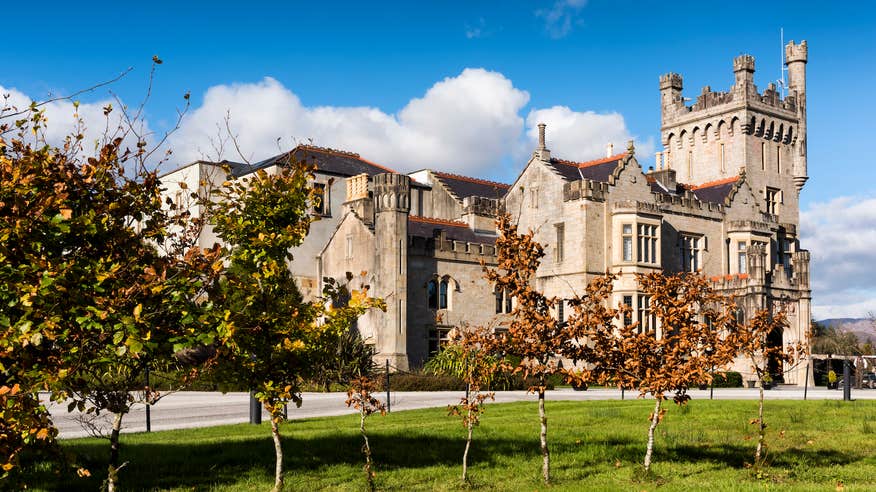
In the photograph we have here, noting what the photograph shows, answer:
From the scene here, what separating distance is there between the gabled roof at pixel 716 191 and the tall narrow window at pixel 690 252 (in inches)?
153

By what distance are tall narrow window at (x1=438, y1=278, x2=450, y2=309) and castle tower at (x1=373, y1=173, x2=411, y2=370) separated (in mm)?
2690

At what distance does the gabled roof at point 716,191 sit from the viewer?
5003cm

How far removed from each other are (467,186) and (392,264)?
48.4 feet

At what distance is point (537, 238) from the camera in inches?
1807

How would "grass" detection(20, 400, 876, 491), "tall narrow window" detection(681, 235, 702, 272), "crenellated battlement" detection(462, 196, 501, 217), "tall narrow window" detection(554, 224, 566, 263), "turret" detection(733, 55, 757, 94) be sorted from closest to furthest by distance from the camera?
"grass" detection(20, 400, 876, 491), "tall narrow window" detection(554, 224, 566, 263), "tall narrow window" detection(681, 235, 702, 272), "crenellated battlement" detection(462, 196, 501, 217), "turret" detection(733, 55, 757, 94)

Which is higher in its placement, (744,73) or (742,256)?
Result: (744,73)

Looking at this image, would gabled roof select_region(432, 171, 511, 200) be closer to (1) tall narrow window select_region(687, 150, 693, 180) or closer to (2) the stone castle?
(2) the stone castle

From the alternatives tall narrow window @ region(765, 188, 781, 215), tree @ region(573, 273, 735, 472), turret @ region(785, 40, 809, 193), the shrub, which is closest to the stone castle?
the shrub

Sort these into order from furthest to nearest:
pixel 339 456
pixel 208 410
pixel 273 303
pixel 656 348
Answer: pixel 208 410, pixel 339 456, pixel 656 348, pixel 273 303

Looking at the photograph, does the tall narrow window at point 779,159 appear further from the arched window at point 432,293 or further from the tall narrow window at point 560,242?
the arched window at point 432,293

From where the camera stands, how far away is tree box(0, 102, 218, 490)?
23.0 feet

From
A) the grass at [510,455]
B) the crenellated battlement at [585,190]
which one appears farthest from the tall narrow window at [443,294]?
the grass at [510,455]

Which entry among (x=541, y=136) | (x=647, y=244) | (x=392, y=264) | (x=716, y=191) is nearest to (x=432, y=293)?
(x=392, y=264)

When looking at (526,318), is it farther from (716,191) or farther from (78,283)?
(716,191)
